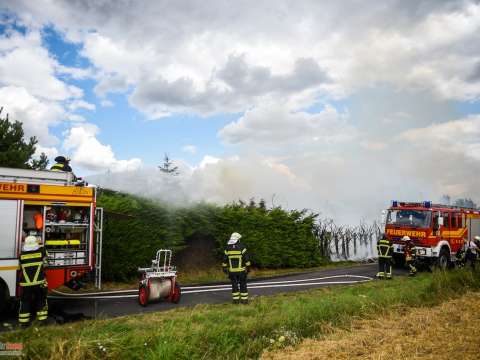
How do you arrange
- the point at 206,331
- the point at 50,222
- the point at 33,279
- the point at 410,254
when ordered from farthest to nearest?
the point at 410,254 < the point at 50,222 < the point at 33,279 < the point at 206,331

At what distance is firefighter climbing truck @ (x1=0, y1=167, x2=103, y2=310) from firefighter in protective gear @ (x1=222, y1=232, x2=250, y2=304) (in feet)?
11.1

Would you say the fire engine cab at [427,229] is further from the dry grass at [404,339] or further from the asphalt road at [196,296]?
the dry grass at [404,339]

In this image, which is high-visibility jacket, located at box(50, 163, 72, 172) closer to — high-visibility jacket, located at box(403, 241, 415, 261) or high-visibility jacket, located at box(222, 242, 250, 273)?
high-visibility jacket, located at box(222, 242, 250, 273)

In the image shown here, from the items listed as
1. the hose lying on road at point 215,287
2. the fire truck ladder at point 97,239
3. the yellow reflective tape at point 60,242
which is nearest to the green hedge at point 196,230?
the fire truck ladder at point 97,239

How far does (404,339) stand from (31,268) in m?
6.77

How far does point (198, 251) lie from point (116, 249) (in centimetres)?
367

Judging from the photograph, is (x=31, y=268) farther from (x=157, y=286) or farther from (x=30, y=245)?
(x=157, y=286)

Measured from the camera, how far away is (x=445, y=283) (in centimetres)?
909

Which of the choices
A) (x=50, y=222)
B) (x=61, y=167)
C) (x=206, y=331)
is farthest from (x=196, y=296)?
(x=61, y=167)

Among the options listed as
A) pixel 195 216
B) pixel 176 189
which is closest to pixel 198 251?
pixel 195 216

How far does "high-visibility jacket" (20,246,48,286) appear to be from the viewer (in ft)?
24.1

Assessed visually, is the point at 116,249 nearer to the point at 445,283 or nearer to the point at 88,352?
the point at 88,352

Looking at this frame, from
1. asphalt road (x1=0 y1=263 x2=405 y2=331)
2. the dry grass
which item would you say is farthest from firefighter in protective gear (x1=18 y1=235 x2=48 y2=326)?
the dry grass

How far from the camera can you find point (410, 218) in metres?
16.0
